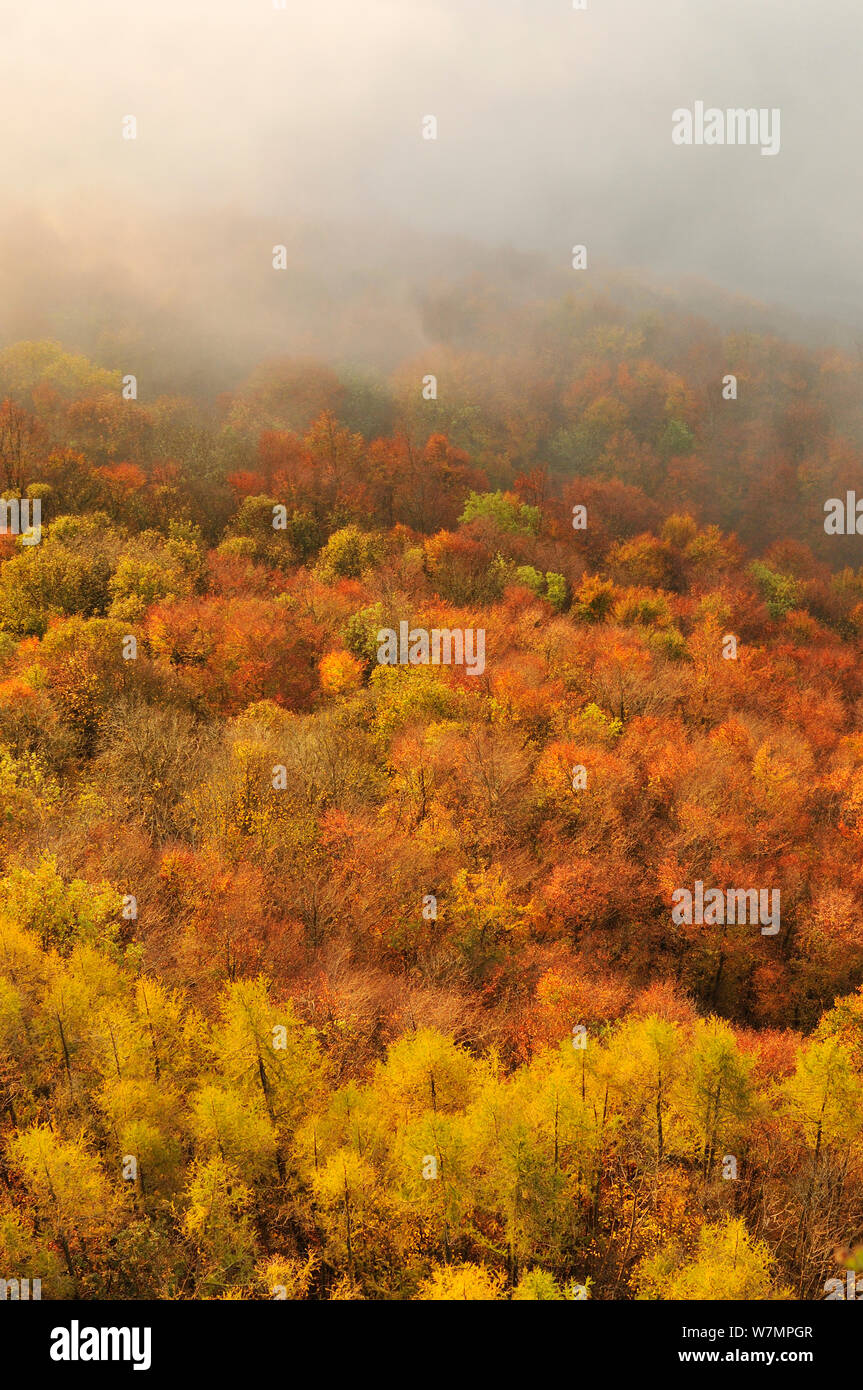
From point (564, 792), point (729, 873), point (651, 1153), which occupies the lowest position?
point (651, 1153)

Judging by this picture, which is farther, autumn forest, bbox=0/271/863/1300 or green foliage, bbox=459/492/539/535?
green foliage, bbox=459/492/539/535

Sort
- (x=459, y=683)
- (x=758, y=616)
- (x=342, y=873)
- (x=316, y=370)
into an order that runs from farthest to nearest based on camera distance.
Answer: (x=316, y=370), (x=758, y=616), (x=459, y=683), (x=342, y=873)

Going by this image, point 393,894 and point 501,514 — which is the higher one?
point 501,514

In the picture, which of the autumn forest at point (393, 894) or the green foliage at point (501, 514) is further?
the green foliage at point (501, 514)

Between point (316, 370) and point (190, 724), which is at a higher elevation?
point (316, 370)

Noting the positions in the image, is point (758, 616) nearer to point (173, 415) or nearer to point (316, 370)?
point (173, 415)

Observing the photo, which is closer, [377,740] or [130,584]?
[377,740]

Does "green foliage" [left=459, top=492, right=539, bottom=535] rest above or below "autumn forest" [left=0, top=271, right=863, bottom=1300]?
above

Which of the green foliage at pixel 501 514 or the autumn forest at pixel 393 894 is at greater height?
the green foliage at pixel 501 514

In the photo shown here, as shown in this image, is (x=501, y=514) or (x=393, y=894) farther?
(x=501, y=514)
